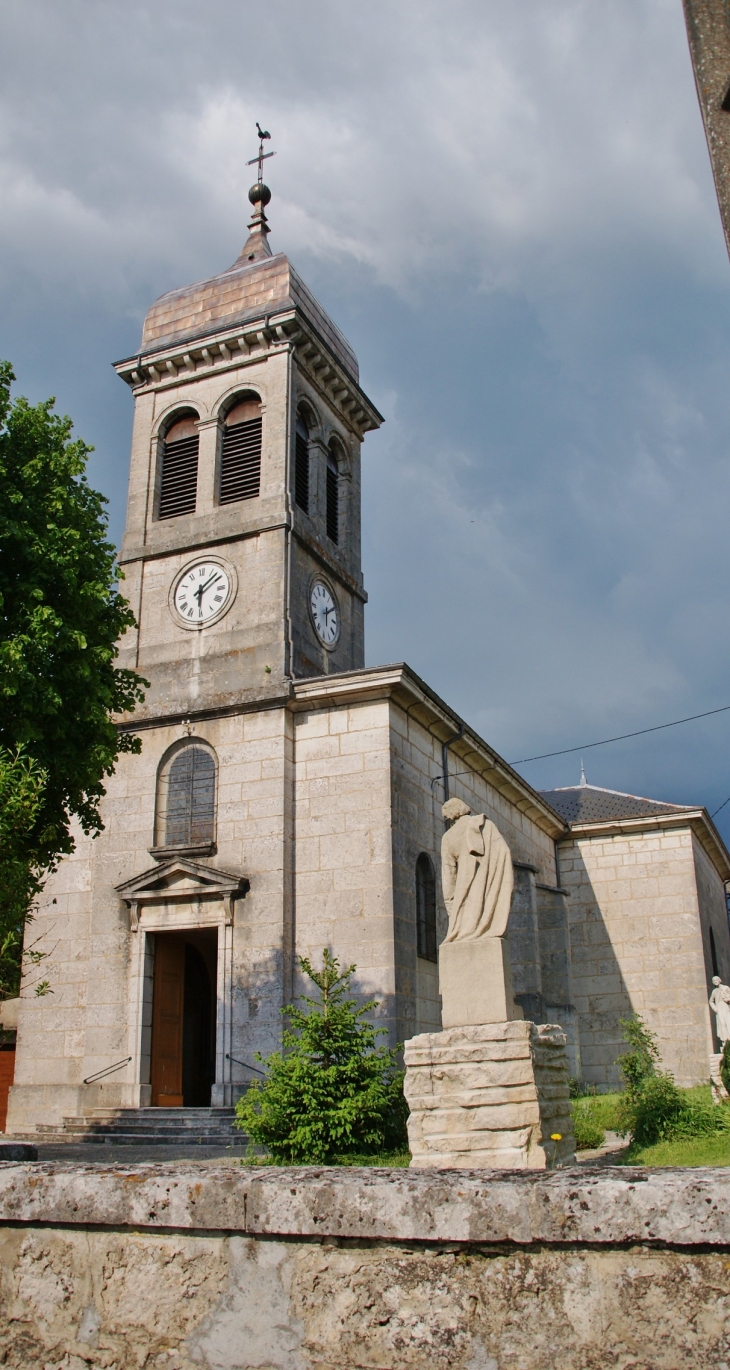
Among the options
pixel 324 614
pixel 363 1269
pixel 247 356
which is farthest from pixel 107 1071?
pixel 363 1269

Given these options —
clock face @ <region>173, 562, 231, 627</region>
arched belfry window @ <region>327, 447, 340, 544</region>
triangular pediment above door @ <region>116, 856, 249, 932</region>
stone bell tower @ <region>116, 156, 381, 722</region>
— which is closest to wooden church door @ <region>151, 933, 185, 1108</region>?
triangular pediment above door @ <region>116, 856, 249, 932</region>

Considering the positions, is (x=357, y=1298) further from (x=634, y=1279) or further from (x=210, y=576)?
(x=210, y=576)

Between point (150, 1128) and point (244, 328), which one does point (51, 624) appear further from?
point (244, 328)

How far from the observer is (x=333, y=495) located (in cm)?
2367

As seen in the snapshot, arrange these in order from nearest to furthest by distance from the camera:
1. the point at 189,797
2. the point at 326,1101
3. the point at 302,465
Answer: the point at 326,1101, the point at 189,797, the point at 302,465

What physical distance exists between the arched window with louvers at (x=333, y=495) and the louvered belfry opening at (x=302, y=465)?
83cm

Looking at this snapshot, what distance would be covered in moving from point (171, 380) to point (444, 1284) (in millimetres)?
21995

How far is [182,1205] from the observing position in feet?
10.6

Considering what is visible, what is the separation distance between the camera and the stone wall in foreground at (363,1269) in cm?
265

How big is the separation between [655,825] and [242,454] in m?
13.4

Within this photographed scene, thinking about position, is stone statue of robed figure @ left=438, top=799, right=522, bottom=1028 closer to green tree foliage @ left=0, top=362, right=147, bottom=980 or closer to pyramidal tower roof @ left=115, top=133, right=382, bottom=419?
green tree foliage @ left=0, top=362, right=147, bottom=980

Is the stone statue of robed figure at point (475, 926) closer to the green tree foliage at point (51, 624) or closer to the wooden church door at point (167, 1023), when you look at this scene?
the green tree foliage at point (51, 624)

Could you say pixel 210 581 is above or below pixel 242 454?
below

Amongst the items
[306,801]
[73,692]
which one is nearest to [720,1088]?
[306,801]
